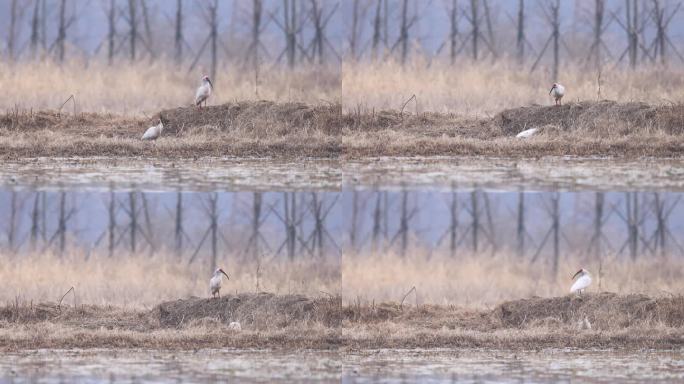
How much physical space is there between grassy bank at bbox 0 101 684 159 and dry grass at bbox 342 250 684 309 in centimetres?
211

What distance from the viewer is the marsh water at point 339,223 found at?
1738cm

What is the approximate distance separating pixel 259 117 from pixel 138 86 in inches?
170

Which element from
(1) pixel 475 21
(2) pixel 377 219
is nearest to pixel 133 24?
(1) pixel 475 21

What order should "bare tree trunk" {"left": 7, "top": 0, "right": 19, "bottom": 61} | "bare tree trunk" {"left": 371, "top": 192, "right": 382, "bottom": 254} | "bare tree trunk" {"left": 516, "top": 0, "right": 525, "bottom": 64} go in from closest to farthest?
"bare tree trunk" {"left": 371, "top": 192, "right": 382, "bottom": 254}
"bare tree trunk" {"left": 516, "top": 0, "right": 525, "bottom": 64}
"bare tree trunk" {"left": 7, "top": 0, "right": 19, "bottom": 61}

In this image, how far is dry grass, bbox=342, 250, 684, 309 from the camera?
22.5m

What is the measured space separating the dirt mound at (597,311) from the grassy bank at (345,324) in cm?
1

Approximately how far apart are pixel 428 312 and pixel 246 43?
8.25 m

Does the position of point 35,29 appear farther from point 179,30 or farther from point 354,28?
point 354,28

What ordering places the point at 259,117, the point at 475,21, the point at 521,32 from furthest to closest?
the point at 475,21 → the point at 521,32 → the point at 259,117

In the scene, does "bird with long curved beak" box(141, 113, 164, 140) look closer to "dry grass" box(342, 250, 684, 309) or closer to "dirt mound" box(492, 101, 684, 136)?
"dry grass" box(342, 250, 684, 309)

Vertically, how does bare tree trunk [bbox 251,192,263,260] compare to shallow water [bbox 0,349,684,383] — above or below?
above

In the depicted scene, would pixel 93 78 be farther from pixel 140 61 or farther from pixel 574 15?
pixel 574 15

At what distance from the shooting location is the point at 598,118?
2247 cm

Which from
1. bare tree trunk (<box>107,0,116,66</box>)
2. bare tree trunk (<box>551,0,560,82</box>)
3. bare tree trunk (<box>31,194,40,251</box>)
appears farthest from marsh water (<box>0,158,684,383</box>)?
bare tree trunk (<box>107,0,116,66</box>)
